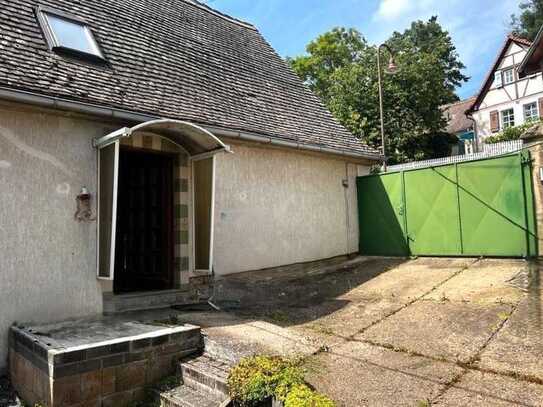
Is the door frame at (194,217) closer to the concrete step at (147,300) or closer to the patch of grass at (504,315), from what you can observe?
the concrete step at (147,300)

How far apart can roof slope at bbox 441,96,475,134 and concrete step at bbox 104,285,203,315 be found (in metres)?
31.1

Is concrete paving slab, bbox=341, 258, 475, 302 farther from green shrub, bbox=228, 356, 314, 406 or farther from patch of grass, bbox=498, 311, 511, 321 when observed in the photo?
green shrub, bbox=228, 356, 314, 406

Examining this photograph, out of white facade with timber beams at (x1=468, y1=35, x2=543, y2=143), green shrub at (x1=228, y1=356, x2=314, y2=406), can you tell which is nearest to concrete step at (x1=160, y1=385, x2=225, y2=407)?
green shrub at (x1=228, y1=356, x2=314, y2=406)

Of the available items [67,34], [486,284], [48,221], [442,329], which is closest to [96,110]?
[48,221]

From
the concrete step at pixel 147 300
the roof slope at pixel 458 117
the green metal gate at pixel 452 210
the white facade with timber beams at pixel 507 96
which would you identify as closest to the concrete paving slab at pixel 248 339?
the concrete step at pixel 147 300

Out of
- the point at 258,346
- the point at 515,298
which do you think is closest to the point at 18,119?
the point at 258,346

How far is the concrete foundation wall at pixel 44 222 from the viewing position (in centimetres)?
488

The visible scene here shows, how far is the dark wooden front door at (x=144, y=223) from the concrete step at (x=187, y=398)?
9.12ft

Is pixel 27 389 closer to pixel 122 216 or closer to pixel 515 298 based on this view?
pixel 122 216

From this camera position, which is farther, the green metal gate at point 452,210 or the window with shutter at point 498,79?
the window with shutter at point 498,79

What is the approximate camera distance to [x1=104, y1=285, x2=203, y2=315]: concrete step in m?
5.70

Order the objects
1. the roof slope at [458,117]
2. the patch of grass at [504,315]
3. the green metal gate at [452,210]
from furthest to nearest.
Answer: the roof slope at [458,117]
the green metal gate at [452,210]
the patch of grass at [504,315]

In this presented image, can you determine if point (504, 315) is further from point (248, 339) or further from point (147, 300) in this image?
point (147, 300)

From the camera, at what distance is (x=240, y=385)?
3.42 m
